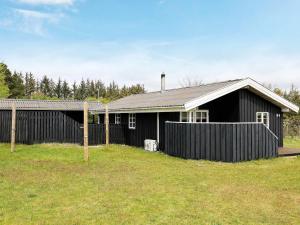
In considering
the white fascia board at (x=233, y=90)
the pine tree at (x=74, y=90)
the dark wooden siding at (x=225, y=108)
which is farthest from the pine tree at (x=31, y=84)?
the white fascia board at (x=233, y=90)

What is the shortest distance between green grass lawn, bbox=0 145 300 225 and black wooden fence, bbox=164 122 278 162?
0.54 metres

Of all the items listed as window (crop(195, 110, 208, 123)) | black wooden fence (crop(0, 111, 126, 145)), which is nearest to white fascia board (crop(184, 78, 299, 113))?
window (crop(195, 110, 208, 123))

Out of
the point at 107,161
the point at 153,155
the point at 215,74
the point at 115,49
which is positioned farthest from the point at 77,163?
the point at 215,74

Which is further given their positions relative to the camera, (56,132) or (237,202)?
(56,132)

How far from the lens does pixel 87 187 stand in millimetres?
9000

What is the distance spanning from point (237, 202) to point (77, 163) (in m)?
7.51

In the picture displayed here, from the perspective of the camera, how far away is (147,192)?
27.6 ft

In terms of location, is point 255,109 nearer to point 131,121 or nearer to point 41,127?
point 131,121

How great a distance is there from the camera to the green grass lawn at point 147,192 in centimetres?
645

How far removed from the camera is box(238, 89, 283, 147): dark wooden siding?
54.7 feet

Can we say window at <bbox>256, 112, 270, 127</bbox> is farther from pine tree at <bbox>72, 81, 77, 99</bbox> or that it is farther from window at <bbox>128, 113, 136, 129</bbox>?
pine tree at <bbox>72, 81, 77, 99</bbox>

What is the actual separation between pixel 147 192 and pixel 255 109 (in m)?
10.6

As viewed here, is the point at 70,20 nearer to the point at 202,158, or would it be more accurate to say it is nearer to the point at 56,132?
the point at 56,132

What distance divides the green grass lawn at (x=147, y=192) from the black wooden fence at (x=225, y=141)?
21.5 inches
